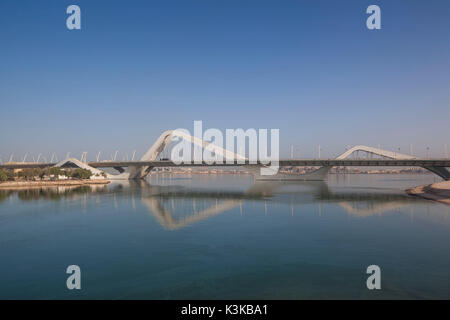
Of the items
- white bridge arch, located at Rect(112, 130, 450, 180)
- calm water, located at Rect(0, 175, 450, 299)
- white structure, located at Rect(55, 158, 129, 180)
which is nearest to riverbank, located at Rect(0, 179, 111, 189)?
white structure, located at Rect(55, 158, 129, 180)

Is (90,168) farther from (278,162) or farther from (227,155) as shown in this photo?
(278,162)

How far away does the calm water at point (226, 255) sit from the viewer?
1002cm

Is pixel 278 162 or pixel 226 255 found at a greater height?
pixel 278 162

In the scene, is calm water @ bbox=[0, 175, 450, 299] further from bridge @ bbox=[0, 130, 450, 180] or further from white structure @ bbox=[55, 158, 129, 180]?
white structure @ bbox=[55, 158, 129, 180]

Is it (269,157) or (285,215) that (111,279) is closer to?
(285,215)

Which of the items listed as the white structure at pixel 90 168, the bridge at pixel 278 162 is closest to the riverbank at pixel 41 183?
the white structure at pixel 90 168

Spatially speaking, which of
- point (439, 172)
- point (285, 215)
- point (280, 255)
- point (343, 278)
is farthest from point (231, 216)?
point (439, 172)

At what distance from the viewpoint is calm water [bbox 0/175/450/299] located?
10.0m

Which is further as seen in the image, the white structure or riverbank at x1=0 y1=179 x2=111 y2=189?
the white structure

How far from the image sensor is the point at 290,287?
1009cm

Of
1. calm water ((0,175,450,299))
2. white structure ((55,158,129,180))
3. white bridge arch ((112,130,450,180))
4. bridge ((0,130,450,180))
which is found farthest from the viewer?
white structure ((55,158,129,180))

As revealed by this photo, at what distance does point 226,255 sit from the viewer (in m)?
14.0

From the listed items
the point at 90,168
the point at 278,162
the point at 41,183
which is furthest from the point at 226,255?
the point at 90,168

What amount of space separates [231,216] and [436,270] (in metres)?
15.4
